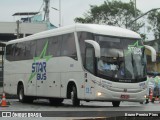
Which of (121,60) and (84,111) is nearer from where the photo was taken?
(84,111)

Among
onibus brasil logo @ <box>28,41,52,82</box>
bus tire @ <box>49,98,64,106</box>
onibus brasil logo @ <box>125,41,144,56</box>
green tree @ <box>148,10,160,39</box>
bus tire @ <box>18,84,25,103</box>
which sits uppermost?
green tree @ <box>148,10,160,39</box>

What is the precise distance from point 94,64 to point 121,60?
1.23m

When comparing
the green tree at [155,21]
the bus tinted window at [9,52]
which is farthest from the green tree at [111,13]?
the bus tinted window at [9,52]

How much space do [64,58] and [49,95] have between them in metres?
2.56

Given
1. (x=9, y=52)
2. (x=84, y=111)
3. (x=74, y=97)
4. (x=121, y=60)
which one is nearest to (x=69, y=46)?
(x=74, y=97)

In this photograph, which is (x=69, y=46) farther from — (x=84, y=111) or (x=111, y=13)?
(x=111, y=13)

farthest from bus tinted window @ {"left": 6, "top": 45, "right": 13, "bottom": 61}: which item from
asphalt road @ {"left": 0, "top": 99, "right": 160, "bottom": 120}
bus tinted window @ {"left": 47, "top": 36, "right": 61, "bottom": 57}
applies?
asphalt road @ {"left": 0, "top": 99, "right": 160, "bottom": 120}

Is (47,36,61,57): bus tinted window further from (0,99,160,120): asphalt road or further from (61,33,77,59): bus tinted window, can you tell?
(0,99,160,120): asphalt road

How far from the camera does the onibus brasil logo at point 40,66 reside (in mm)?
25141

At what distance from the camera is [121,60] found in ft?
70.0

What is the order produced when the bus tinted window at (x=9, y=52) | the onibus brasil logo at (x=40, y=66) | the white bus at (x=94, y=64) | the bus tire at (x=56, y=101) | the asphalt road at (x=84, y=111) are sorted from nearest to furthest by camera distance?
the asphalt road at (x=84, y=111), the white bus at (x=94, y=64), the onibus brasil logo at (x=40, y=66), the bus tire at (x=56, y=101), the bus tinted window at (x=9, y=52)

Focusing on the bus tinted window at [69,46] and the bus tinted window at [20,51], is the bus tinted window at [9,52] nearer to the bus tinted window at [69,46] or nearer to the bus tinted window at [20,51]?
the bus tinted window at [20,51]

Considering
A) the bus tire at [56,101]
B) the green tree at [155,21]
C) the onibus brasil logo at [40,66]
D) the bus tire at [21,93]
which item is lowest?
the bus tire at [56,101]

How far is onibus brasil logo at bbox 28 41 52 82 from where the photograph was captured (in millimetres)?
25141
